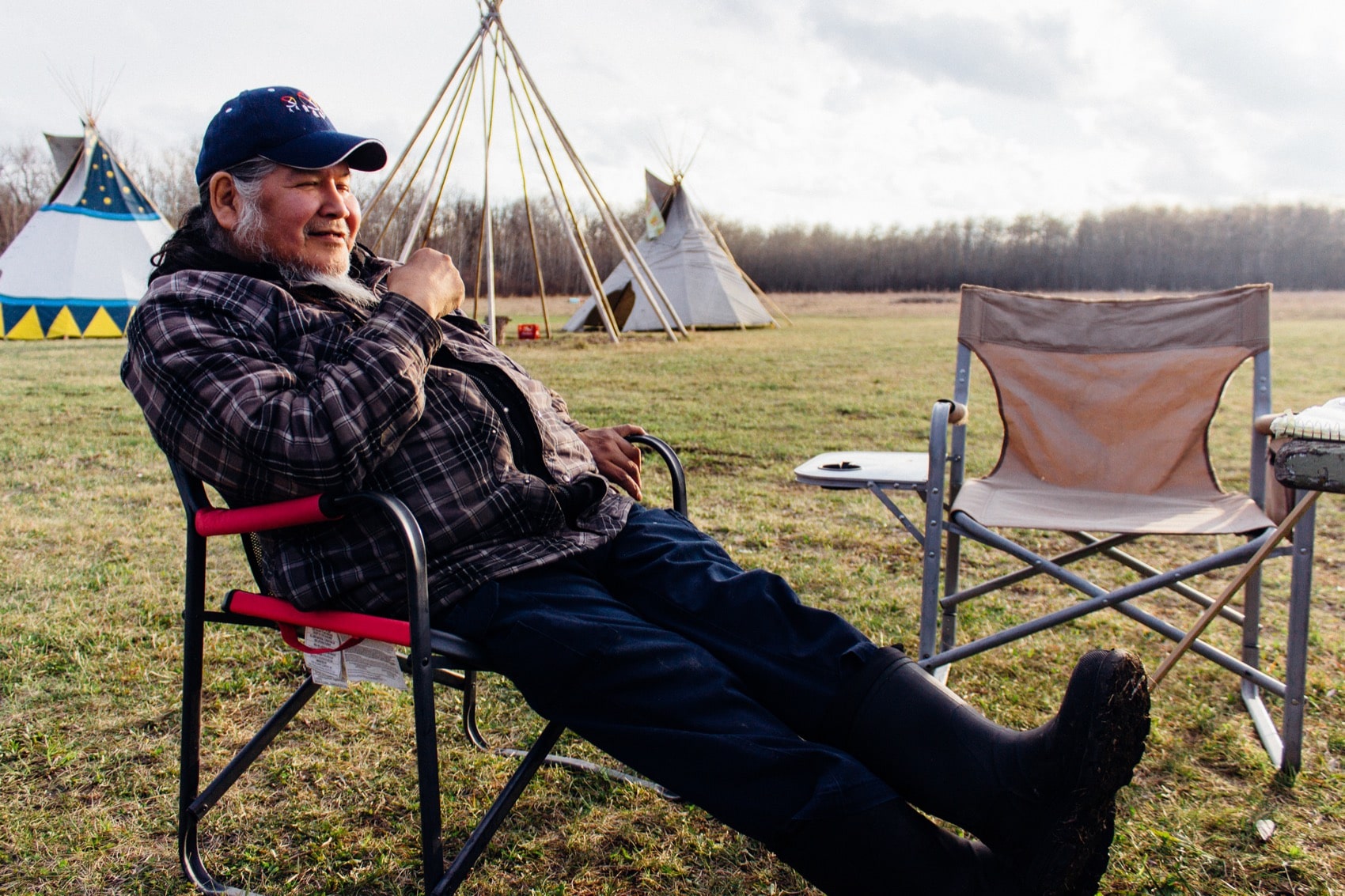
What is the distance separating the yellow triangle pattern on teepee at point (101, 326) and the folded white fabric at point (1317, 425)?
46.2 ft

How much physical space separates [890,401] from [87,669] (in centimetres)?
569

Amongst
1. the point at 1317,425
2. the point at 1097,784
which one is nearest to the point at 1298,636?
the point at 1317,425

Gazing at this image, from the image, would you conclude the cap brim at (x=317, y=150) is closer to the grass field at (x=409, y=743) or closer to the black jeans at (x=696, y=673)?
the black jeans at (x=696, y=673)

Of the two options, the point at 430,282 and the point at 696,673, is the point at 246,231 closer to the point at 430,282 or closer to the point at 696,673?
the point at 430,282

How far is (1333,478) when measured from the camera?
4.75 ft

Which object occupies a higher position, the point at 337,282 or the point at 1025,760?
the point at 337,282

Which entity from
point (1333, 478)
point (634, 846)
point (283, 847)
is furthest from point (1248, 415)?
point (283, 847)

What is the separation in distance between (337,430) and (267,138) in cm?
60

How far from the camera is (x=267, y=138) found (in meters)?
1.58

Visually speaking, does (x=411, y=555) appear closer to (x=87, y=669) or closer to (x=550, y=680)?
(x=550, y=680)

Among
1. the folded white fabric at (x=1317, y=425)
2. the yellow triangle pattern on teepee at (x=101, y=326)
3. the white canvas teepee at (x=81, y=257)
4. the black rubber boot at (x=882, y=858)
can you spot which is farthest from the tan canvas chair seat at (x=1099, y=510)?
the yellow triangle pattern on teepee at (x=101, y=326)

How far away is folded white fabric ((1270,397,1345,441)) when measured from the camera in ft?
4.75

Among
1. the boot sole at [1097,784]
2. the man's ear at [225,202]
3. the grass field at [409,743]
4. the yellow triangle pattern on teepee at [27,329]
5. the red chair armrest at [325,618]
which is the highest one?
the man's ear at [225,202]

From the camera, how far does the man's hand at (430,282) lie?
1489 mm
